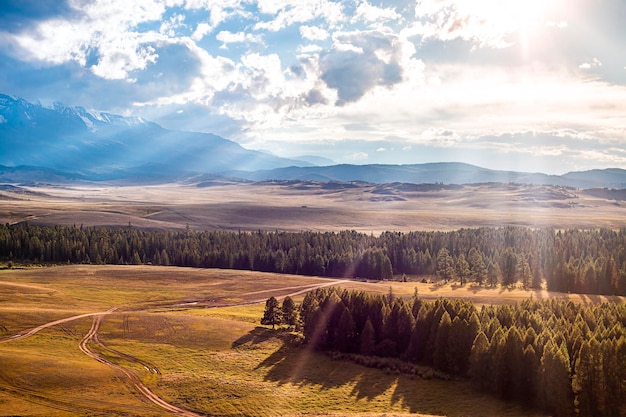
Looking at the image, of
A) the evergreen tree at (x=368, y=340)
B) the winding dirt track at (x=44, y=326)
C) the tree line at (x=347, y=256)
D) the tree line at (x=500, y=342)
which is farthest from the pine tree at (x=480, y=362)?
the tree line at (x=347, y=256)

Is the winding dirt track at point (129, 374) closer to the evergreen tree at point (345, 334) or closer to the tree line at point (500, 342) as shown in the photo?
the tree line at point (500, 342)

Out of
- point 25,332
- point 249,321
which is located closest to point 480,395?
point 249,321

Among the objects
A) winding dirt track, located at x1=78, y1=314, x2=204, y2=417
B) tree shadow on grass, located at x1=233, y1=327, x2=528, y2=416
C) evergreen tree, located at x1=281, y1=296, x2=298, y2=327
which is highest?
evergreen tree, located at x1=281, y1=296, x2=298, y2=327

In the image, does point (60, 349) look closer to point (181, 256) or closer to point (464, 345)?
point (464, 345)

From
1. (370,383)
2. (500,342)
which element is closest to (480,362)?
(500,342)

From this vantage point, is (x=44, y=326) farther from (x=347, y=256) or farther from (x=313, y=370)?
(x=347, y=256)

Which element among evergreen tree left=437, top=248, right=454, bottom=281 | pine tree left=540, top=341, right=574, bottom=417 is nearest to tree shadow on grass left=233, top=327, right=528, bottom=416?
pine tree left=540, top=341, right=574, bottom=417

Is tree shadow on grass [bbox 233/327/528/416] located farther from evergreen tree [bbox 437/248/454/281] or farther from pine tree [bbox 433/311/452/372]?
evergreen tree [bbox 437/248/454/281]
